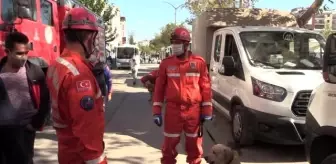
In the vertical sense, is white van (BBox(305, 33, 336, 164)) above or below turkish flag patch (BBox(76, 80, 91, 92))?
below

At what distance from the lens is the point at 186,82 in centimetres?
482

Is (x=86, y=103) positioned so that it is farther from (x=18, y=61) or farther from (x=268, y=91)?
(x=268, y=91)

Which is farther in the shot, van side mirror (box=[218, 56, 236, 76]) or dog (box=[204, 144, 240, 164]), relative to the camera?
van side mirror (box=[218, 56, 236, 76])

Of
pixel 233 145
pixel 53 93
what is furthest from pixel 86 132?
pixel 233 145

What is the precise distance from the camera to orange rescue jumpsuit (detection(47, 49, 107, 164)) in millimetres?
2359

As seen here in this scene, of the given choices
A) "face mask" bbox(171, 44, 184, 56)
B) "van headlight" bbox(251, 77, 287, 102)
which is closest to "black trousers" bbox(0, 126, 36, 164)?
"face mask" bbox(171, 44, 184, 56)

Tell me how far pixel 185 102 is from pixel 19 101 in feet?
5.80

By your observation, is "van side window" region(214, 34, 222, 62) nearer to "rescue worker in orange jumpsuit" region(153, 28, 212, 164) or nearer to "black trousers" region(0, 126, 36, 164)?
"rescue worker in orange jumpsuit" region(153, 28, 212, 164)

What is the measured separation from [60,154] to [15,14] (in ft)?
15.3

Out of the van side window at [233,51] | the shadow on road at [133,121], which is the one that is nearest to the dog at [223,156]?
the van side window at [233,51]

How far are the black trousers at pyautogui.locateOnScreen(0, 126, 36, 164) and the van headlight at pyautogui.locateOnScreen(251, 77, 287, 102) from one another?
135 inches

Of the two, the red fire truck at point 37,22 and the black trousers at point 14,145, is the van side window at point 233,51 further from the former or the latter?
the black trousers at point 14,145

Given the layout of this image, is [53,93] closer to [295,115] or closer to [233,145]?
[295,115]

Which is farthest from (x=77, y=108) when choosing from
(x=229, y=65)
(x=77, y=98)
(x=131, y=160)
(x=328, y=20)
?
(x=328, y=20)
